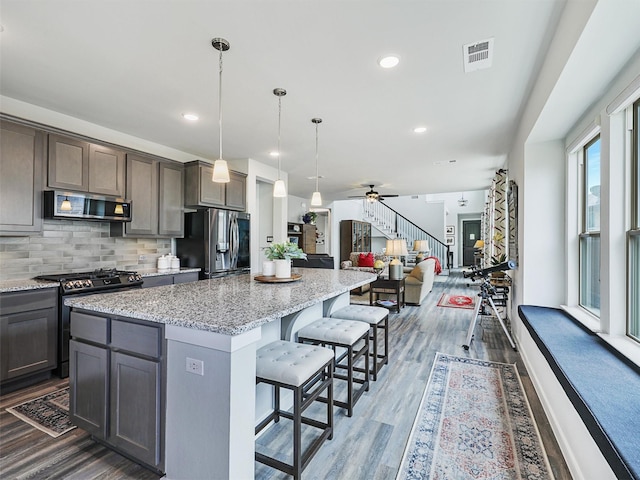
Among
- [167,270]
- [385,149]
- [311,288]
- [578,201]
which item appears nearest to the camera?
[311,288]

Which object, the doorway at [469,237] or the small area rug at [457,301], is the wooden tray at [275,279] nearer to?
the small area rug at [457,301]

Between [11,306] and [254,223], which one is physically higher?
[254,223]

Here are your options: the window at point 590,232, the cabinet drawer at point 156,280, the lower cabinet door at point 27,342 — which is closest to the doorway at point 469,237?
the window at point 590,232

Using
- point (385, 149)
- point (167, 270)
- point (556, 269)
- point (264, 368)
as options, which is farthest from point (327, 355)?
point (385, 149)

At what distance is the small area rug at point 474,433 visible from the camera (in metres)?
1.71

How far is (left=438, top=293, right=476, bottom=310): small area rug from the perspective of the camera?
19.6 ft

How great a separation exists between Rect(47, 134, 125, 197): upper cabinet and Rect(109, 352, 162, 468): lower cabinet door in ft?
7.72

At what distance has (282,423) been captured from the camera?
217 cm

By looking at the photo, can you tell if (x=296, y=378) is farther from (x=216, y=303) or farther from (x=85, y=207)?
(x=85, y=207)

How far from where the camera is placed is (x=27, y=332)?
2.67 metres

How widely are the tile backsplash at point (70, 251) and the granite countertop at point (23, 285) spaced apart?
0.19m

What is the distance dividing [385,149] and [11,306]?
4552 millimetres

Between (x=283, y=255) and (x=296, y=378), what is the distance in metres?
1.22

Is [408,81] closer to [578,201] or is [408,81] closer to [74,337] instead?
[578,201]
